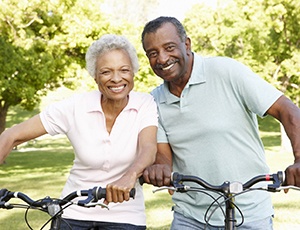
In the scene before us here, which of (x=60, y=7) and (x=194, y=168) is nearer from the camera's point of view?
(x=194, y=168)

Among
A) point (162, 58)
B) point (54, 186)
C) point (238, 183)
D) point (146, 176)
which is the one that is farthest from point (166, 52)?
point (54, 186)

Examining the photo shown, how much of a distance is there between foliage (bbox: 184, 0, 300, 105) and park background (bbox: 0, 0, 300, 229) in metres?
0.04

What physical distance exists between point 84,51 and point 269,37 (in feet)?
33.8

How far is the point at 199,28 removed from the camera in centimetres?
3756

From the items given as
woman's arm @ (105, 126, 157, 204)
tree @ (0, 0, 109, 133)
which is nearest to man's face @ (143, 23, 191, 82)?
woman's arm @ (105, 126, 157, 204)

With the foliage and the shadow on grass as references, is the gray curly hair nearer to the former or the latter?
the shadow on grass

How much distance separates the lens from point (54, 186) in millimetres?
19016

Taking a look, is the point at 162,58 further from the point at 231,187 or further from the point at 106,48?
the point at 231,187

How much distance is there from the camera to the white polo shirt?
385cm

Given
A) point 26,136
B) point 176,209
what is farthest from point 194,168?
point 26,136

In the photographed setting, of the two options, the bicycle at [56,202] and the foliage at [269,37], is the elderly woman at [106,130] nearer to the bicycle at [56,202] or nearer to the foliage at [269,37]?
the bicycle at [56,202]

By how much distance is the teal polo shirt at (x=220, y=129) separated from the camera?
3.80m

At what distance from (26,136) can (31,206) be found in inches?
28.1

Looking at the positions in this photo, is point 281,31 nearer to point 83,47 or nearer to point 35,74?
point 83,47
